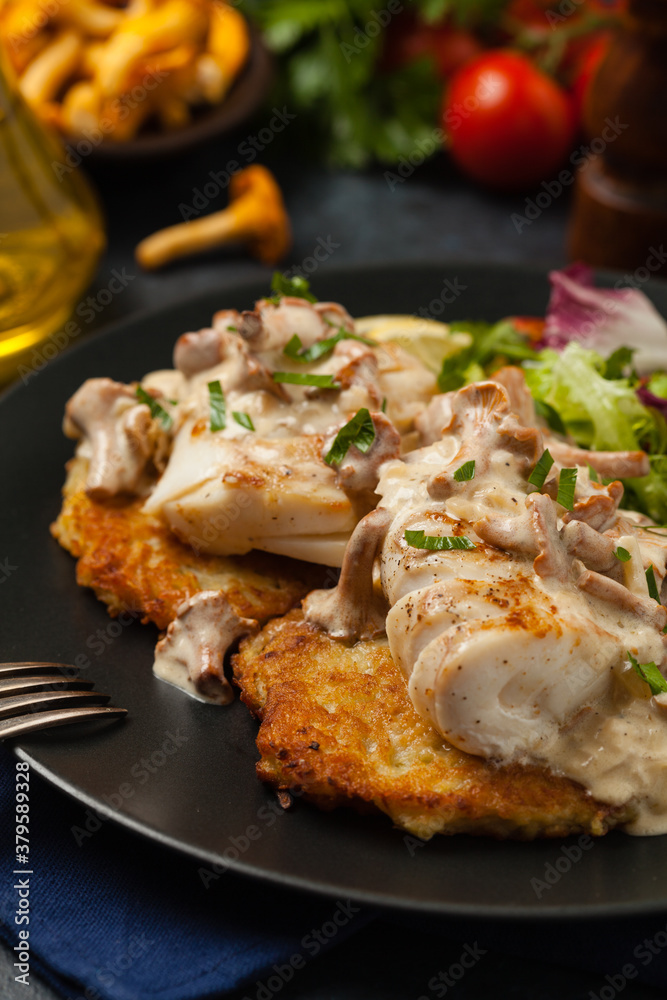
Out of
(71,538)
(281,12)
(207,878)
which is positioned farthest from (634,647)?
(281,12)

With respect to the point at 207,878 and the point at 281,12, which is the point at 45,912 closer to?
the point at 207,878

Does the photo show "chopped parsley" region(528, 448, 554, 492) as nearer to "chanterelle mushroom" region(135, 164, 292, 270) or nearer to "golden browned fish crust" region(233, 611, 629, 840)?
"golden browned fish crust" region(233, 611, 629, 840)

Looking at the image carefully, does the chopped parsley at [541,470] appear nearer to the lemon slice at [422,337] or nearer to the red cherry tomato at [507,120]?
the lemon slice at [422,337]

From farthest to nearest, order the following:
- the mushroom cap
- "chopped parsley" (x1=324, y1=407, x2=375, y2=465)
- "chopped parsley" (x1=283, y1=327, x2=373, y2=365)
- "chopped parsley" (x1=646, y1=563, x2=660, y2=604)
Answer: the mushroom cap, "chopped parsley" (x1=283, y1=327, x2=373, y2=365), "chopped parsley" (x1=324, y1=407, x2=375, y2=465), "chopped parsley" (x1=646, y1=563, x2=660, y2=604)

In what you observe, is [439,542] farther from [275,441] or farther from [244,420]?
[244,420]

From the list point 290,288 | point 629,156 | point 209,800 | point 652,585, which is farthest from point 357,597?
point 629,156

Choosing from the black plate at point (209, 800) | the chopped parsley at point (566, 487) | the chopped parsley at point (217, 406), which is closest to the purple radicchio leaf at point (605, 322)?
the chopped parsley at point (566, 487)

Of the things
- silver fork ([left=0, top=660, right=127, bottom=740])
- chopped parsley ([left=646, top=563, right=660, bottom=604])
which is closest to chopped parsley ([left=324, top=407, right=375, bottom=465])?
chopped parsley ([left=646, top=563, right=660, bottom=604])
